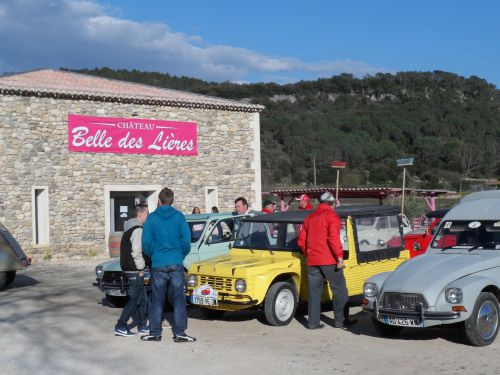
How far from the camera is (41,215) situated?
2164 cm

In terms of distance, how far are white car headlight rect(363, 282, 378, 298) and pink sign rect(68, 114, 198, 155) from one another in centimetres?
1508

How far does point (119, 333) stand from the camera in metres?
9.16

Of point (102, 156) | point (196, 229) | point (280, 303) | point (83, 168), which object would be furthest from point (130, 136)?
point (280, 303)

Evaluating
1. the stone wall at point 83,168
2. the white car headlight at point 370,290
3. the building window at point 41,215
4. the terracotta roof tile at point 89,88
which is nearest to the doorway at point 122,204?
the stone wall at point 83,168

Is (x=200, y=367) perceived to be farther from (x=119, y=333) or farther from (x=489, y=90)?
(x=489, y=90)

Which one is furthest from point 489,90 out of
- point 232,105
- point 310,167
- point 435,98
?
point 232,105

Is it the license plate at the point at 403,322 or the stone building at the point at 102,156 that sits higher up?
the stone building at the point at 102,156

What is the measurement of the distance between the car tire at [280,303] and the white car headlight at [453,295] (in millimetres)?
2496

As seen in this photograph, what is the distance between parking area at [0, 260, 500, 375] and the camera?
7.35 m

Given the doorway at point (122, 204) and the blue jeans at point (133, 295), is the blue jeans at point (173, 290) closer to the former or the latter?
the blue jeans at point (133, 295)

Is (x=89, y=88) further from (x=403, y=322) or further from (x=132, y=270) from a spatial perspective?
(x=403, y=322)

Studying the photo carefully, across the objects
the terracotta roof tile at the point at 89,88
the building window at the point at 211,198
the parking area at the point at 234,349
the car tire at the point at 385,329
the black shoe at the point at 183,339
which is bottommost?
the parking area at the point at 234,349

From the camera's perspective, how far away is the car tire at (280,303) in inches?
378

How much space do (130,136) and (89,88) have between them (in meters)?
2.10
